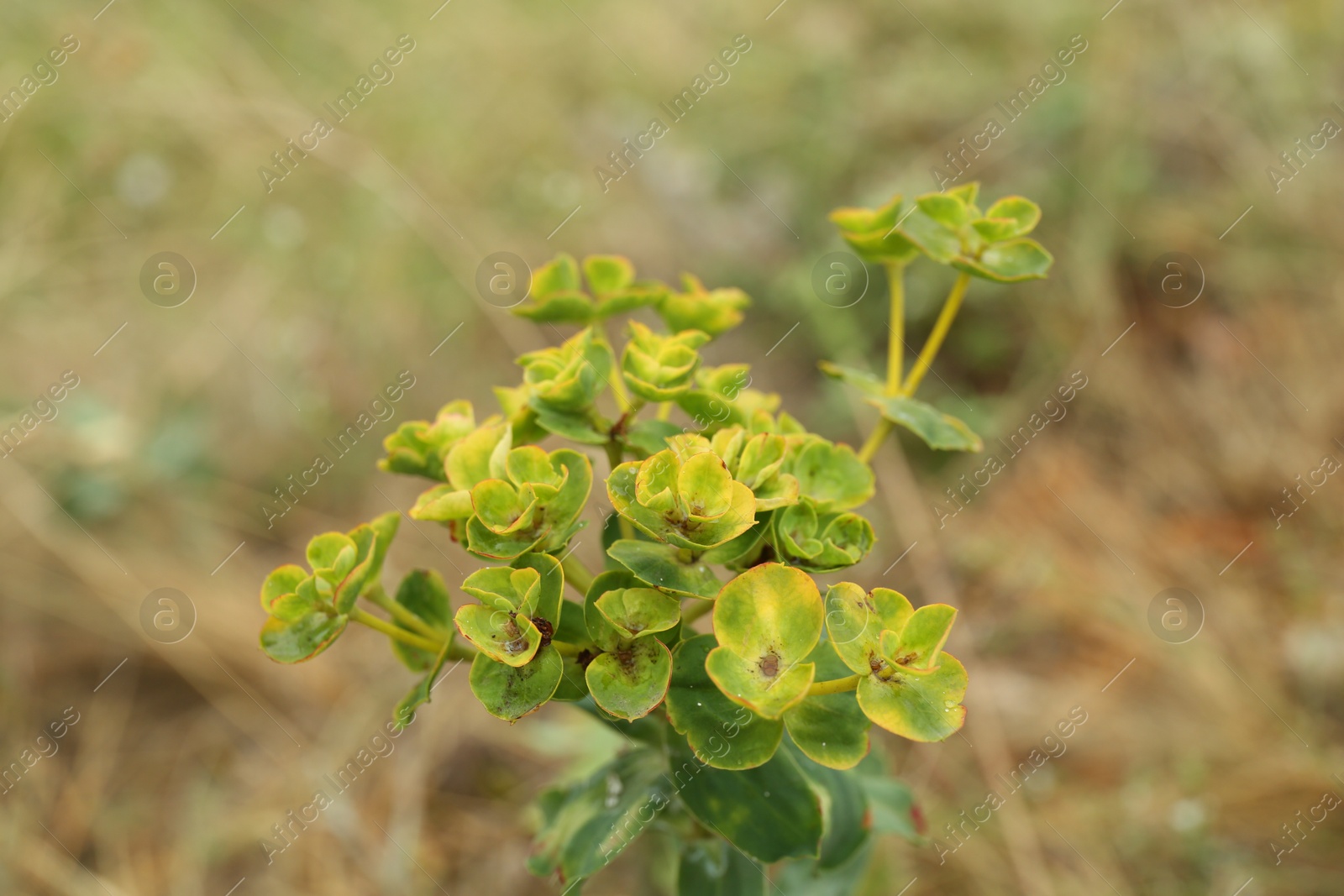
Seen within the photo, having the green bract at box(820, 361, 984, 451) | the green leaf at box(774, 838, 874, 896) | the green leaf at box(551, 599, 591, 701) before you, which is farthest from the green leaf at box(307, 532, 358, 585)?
the green leaf at box(774, 838, 874, 896)

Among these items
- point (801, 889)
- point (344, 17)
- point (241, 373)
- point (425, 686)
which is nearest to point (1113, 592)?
point (801, 889)

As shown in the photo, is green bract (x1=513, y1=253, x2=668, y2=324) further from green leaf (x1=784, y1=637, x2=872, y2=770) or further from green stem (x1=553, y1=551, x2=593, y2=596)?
green leaf (x1=784, y1=637, x2=872, y2=770)

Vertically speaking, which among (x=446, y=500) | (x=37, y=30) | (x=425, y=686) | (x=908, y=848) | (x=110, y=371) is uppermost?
(x=37, y=30)

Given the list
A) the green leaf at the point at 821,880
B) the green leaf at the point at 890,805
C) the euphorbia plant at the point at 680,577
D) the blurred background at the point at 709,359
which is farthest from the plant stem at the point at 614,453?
the blurred background at the point at 709,359

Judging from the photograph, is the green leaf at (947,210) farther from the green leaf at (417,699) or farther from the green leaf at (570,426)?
the green leaf at (417,699)

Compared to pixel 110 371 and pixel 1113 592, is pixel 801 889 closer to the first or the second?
pixel 1113 592
